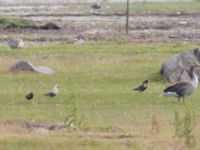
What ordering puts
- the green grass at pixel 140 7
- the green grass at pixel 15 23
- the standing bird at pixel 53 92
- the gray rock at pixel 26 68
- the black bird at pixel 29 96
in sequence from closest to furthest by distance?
1. the black bird at pixel 29 96
2. the standing bird at pixel 53 92
3. the gray rock at pixel 26 68
4. the green grass at pixel 15 23
5. the green grass at pixel 140 7

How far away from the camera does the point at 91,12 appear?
53531 millimetres

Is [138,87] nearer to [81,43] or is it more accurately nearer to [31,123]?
[31,123]

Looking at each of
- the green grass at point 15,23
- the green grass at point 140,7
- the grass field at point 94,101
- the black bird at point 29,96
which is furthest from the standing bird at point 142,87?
the green grass at point 140,7

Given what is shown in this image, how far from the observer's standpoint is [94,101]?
23453mm

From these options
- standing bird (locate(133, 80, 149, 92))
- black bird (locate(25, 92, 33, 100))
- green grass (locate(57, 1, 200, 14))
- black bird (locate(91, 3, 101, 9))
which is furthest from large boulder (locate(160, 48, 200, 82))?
black bird (locate(91, 3, 101, 9))

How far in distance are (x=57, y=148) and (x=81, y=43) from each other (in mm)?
17860

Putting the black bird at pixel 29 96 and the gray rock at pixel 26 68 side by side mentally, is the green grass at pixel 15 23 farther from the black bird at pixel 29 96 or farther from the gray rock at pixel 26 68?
the black bird at pixel 29 96

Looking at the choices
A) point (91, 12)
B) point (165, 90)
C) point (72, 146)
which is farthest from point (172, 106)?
point (91, 12)

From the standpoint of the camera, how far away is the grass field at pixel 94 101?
18.5 m

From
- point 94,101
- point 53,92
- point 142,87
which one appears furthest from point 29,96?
point 142,87

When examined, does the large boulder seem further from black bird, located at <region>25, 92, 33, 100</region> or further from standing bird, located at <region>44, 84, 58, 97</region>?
black bird, located at <region>25, 92, 33, 100</region>

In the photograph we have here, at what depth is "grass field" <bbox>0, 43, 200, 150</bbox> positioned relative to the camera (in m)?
18.5

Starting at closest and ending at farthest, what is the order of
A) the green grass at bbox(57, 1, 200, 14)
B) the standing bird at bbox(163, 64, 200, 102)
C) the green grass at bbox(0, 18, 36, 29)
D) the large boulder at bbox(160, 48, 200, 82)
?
the standing bird at bbox(163, 64, 200, 102) → the large boulder at bbox(160, 48, 200, 82) → the green grass at bbox(0, 18, 36, 29) → the green grass at bbox(57, 1, 200, 14)

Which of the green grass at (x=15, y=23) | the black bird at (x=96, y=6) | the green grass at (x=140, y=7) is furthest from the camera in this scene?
the black bird at (x=96, y=6)
